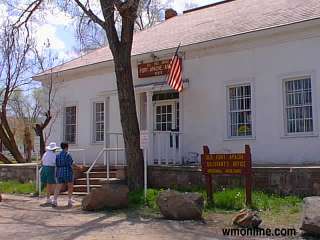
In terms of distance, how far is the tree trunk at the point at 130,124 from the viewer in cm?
1457

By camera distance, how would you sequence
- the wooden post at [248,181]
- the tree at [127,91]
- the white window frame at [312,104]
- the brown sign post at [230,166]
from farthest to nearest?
the white window frame at [312,104], the tree at [127,91], the brown sign post at [230,166], the wooden post at [248,181]

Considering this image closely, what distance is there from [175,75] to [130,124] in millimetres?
2753

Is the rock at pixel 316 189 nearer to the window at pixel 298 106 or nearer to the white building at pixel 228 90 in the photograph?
the white building at pixel 228 90

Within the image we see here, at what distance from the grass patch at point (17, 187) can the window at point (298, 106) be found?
9164mm

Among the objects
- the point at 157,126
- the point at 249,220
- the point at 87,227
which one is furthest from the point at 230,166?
the point at 157,126

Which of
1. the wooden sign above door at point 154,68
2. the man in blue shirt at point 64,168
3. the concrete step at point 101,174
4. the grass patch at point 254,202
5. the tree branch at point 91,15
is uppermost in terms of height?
the tree branch at point 91,15

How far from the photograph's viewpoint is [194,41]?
1733cm

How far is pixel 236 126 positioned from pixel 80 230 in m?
7.85

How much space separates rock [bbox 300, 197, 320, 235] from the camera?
9.02 m

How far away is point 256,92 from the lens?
15938mm

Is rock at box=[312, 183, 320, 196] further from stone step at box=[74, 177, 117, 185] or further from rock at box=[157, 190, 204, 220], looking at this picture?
stone step at box=[74, 177, 117, 185]

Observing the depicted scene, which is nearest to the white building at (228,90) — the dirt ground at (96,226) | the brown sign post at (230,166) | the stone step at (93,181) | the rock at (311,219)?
the brown sign post at (230,166)

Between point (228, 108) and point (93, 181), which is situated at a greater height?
point (228, 108)

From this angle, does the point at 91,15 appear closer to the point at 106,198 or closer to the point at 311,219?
the point at 106,198
